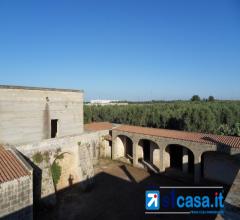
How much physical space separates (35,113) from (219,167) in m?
15.3

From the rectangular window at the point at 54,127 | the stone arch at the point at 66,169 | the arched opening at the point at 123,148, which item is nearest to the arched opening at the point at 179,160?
the arched opening at the point at 123,148

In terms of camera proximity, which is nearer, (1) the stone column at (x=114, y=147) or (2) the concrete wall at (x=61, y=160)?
Answer: (2) the concrete wall at (x=61, y=160)

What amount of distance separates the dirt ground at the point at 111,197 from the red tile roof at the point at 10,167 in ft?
12.8

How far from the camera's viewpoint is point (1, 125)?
14102 mm

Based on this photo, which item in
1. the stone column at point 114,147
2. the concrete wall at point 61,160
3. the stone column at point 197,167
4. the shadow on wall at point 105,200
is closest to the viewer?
the shadow on wall at point 105,200

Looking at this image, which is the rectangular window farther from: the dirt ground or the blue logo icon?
the blue logo icon

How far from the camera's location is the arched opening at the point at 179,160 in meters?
20.4

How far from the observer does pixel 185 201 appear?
15.5 metres

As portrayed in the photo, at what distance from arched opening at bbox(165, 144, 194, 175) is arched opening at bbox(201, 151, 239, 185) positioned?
147cm

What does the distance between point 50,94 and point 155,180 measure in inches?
451

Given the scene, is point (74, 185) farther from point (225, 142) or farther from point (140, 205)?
point (225, 142)

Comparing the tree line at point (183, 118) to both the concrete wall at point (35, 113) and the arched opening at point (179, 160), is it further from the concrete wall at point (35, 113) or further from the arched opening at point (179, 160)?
the concrete wall at point (35, 113)

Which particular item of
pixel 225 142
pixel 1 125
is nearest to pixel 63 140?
pixel 1 125

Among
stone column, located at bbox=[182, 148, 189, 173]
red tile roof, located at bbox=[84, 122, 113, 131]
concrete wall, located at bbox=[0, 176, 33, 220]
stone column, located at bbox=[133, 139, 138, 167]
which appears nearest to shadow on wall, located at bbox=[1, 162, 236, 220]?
concrete wall, located at bbox=[0, 176, 33, 220]
